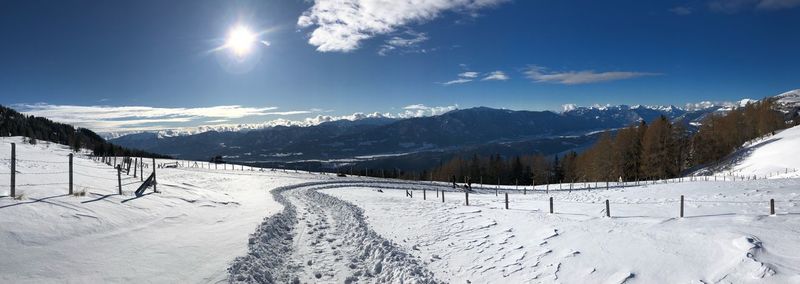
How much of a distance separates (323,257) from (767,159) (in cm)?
8470

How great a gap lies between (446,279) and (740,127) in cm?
12563

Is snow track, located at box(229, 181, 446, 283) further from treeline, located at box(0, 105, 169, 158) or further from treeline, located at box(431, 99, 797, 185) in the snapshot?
treeline, located at box(0, 105, 169, 158)

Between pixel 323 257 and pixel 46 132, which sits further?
pixel 46 132

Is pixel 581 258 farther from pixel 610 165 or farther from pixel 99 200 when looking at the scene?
pixel 610 165

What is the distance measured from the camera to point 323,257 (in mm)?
14789

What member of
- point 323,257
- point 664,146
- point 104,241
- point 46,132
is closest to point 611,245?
point 323,257

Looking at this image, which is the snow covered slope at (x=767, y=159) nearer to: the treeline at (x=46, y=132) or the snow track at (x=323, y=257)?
the snow track at (x=323, y=257)

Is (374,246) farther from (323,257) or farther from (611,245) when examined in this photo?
(611,245)

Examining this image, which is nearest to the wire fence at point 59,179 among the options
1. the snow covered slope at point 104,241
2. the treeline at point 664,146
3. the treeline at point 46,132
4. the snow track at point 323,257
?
the snow covered slope at point 104,241

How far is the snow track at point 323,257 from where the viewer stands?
12406mm

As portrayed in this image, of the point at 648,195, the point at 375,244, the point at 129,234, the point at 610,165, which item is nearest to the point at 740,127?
the point at 610,165

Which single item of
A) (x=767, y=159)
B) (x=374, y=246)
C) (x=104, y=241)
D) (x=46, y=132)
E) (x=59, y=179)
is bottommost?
(x=374, y=246)

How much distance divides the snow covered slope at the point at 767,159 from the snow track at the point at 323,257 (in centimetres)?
6672

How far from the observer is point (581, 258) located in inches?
534
